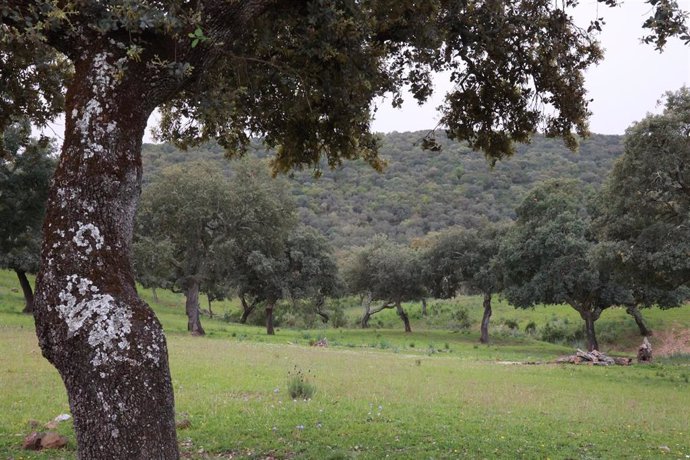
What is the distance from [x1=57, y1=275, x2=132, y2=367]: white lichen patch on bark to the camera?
404 cm

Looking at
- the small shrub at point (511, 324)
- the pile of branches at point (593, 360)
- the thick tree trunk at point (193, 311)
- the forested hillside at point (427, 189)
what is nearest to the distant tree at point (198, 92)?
the pile of branches at point (593, 360)

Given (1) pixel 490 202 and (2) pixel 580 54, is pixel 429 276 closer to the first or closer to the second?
(1) pixel 490 202

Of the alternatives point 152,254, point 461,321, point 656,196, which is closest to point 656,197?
point 656,196

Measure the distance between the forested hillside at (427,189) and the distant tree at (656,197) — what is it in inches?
2055

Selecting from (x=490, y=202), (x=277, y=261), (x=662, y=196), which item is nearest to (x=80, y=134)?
(x=662, y=196)

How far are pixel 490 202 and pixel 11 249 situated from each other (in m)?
60.6

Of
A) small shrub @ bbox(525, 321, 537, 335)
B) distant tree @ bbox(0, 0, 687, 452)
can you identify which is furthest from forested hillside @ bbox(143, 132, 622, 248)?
distant tree @ bbox(0, 0, 687, 452)

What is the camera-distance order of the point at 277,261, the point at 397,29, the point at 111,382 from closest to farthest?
the point at 111,382 → the point at 397,29 → the point at 277,261

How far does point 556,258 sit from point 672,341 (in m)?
13.3

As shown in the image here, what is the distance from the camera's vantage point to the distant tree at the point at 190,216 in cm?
3316

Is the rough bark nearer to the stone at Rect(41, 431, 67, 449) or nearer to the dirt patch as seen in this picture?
the dirt patch

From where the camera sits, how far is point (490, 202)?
7806 cm

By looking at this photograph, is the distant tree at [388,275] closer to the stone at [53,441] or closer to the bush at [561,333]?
the bush at [561,333]

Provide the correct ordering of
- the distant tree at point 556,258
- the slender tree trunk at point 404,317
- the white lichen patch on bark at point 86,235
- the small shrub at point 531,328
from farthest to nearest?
the slender tree trunk at point 404,317
the small shrub at point 531,328
the distant tree at point 556,258
the white lichen patch on bark at point 86,235
